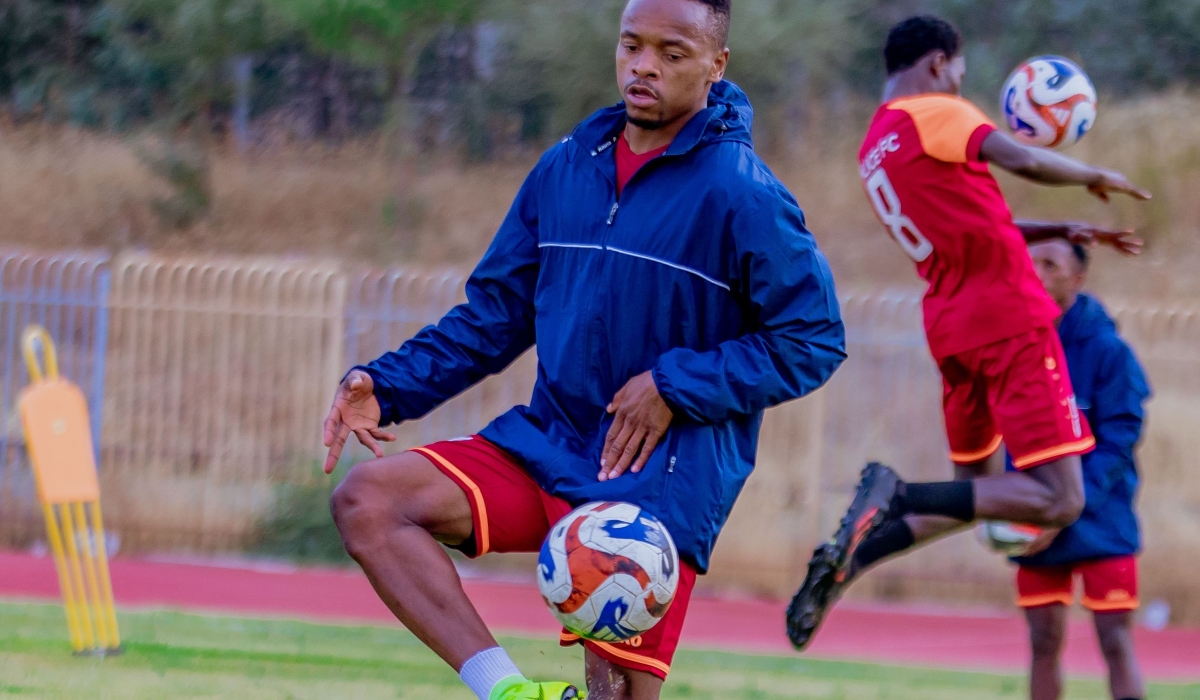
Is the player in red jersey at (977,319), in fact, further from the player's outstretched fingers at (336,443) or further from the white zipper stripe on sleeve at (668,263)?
the player's outstretched fingers at (336,443)

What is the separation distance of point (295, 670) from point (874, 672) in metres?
3.29

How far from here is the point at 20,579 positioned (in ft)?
34.7

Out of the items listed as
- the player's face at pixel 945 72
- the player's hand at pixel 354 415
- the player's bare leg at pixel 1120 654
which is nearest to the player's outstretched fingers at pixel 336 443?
the player's hand at pixel 354 415

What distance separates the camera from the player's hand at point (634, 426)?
380 centimetres

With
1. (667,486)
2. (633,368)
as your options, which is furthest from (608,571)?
(633,368)

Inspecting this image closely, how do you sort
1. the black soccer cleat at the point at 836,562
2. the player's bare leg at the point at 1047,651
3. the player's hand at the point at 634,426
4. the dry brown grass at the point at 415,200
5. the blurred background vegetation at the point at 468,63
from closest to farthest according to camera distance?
the player's hand at the point at 634,426 → the black soccer cleat at the point at 836,562 → the player's bare leg at the point at 1047,651 → the dry brown grass at the point at 415,200 → the blurred background vegetation at the point at 468,63

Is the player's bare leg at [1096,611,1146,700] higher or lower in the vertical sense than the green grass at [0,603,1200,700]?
higher

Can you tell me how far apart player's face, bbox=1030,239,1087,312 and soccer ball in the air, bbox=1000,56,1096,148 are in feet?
1.44

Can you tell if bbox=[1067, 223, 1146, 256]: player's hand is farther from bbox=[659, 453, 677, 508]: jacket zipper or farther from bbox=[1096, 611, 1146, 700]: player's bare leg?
bbox=[659, 453, 677, 508]: jacket zipper

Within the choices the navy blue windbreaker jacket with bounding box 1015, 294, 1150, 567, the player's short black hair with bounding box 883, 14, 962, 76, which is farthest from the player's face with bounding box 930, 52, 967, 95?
the navy blue windbreaker jacket with bounding box 1015, 294, 1150, 567

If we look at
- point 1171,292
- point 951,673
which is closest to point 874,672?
point 951,673

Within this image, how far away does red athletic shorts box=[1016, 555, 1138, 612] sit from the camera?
5.83 metres

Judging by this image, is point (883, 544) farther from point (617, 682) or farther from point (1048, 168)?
point (617, 682)

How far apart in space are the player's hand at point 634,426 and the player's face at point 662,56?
2.47ft
